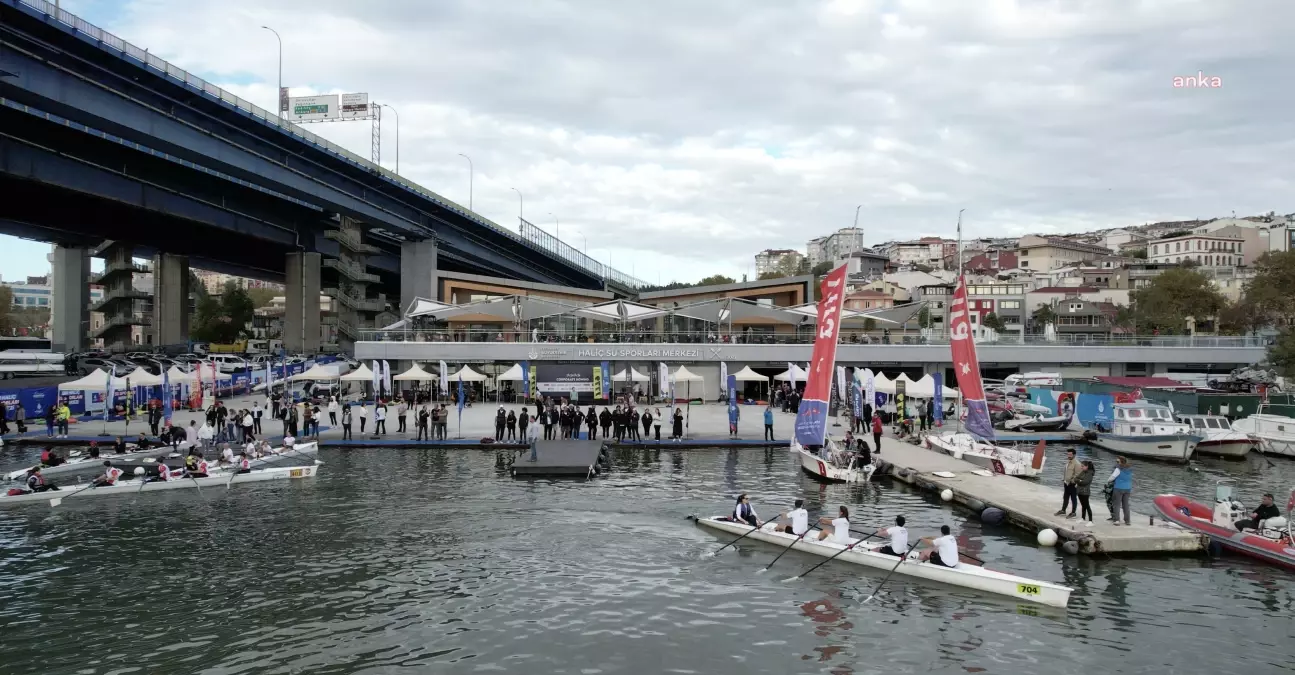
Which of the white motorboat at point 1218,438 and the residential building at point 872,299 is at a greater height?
the residential building at point 872,299

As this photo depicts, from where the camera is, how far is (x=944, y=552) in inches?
682

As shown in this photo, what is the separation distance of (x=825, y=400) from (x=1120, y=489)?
10033mm

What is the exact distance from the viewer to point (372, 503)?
2445cm

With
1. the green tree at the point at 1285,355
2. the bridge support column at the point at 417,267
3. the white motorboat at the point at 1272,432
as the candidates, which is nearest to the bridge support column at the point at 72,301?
the bridge support column at the point at 417,267

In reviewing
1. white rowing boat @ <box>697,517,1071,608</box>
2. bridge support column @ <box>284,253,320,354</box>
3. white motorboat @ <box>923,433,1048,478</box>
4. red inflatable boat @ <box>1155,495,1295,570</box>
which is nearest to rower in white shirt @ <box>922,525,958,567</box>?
white rowing boat @ <box>697,517,1071,608</box>

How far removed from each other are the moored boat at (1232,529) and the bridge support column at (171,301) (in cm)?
9557

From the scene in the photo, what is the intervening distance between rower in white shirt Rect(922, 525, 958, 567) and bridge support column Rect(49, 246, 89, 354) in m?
89.5

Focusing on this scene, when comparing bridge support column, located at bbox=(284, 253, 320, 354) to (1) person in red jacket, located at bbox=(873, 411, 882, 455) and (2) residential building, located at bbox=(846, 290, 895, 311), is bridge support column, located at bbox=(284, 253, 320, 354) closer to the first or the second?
(2) residential building, located at bbox=(846, 290, 895, 311)

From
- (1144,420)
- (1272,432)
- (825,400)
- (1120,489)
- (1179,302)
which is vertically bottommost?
(1272,432)

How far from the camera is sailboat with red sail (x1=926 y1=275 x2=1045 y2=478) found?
28953 mm

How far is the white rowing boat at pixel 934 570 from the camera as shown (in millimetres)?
15914

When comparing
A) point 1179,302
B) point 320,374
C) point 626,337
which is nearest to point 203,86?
point 320,374

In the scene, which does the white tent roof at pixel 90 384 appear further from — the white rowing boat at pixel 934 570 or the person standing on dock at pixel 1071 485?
the person standing on dock at pixel 1071 485

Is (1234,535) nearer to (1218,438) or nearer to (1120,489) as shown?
(1120,489)
